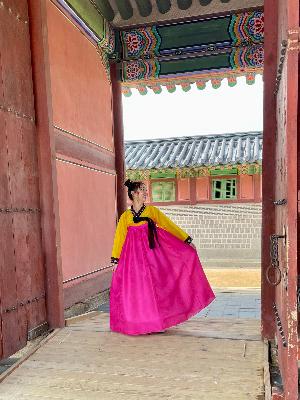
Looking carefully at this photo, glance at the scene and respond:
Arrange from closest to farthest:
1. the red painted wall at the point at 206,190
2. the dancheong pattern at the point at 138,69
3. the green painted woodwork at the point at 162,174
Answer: the dancheong pattern at the point at 138,69 → the red painted wall at the point at 206,190 → the green painted woodwork at the point at 162,174

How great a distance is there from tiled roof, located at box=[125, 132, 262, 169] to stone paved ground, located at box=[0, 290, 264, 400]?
874 cm

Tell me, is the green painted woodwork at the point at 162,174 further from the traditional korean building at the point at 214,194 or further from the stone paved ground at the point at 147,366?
the stone paved ground at the point at 147,366

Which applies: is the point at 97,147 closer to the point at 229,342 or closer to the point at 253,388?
the point at 229,342

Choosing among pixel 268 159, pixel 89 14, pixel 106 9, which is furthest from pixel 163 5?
pixel 268 159

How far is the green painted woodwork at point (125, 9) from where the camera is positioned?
5592mm

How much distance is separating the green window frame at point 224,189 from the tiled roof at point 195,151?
784 millimetres

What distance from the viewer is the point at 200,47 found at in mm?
5906

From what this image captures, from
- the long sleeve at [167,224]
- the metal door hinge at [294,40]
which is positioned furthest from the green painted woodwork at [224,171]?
the metal door hinge at [294,40]

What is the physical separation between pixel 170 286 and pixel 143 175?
9.51 meters

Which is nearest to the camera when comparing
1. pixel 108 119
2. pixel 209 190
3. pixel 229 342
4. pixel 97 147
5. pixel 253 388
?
pixel 253 388

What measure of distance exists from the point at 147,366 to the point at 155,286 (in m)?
0.89

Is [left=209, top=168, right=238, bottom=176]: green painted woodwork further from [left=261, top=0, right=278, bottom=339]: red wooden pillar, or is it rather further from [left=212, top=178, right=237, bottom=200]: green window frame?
[left=261, top=0, right=278, bottom=339]: red wooden pillar

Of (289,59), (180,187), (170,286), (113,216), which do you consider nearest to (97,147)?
(113,216)

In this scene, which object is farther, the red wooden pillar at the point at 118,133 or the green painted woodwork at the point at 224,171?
the green painted woodwork at the point at 224,171
